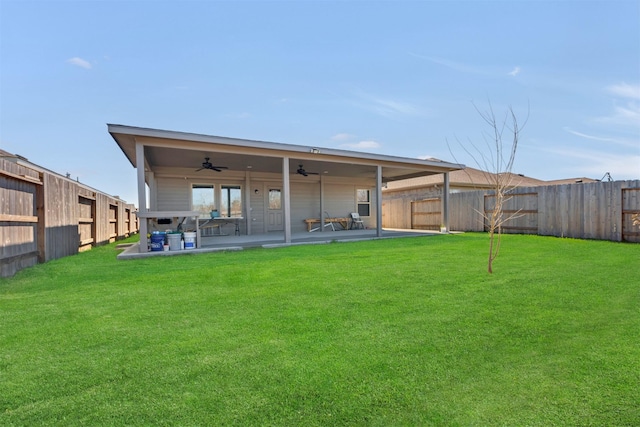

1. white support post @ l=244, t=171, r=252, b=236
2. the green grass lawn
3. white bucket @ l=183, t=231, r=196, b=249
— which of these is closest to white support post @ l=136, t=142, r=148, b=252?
white bucket @ l=183, t=231, r=196, b=249

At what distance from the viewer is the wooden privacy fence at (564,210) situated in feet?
28.0

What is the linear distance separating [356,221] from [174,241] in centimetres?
867

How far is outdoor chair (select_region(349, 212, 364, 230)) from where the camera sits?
14133 mm

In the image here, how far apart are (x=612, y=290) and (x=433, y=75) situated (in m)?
8.48

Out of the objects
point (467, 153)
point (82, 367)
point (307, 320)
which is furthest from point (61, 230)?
point (467, 153)

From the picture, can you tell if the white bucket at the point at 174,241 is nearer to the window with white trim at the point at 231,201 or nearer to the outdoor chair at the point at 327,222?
the window with white trim at the point at 231,201

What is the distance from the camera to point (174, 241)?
279 inches

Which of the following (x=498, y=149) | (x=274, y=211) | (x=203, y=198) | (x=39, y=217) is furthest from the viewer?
(x=274, y=211)

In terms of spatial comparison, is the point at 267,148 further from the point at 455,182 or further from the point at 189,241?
the point at 455,182

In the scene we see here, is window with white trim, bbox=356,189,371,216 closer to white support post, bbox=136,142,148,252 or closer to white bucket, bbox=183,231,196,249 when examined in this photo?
white bucket, bbox=183,231,196,249

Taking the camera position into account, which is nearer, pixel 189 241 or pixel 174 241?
pixel 174 241

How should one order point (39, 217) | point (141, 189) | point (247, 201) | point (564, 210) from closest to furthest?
point (39, 217)
point (141, 189)
point (564, 210)
point (247, 201)

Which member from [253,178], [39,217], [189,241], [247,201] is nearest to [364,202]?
[253,178]

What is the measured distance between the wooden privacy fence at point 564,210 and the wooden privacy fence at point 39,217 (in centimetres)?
858
